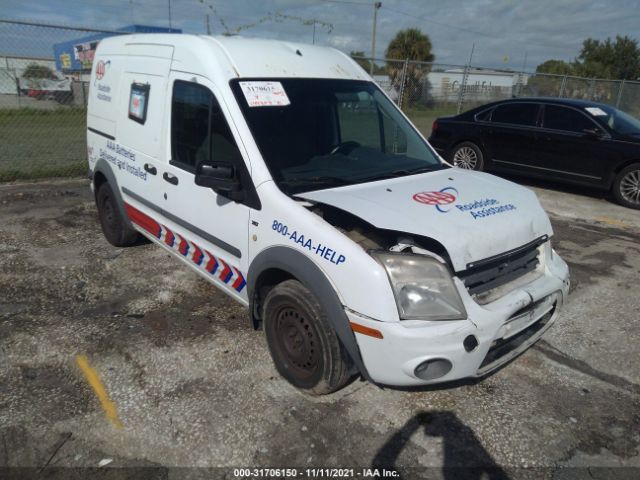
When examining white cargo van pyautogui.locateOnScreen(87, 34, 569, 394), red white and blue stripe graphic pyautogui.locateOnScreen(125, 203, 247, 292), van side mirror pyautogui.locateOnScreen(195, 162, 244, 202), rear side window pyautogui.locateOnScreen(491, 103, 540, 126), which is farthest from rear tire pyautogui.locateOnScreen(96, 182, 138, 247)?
rear side window pyautogui.locateOnScreen(491, 103, 540, 126)

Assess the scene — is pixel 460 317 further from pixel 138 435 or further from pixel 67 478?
pixel 67 478

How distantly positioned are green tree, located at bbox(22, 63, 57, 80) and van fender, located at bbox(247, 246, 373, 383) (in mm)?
9263

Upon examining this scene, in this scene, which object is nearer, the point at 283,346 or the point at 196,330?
the point at 283,346

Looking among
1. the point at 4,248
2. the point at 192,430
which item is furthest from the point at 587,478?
the point at 4,248

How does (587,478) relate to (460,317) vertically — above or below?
below

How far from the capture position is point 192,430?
2.66 metres

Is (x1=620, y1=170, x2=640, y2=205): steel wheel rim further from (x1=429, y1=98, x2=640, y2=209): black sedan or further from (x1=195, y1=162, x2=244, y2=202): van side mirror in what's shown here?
(x1=195, y1=162, x2=244, y2=202): van side mirror

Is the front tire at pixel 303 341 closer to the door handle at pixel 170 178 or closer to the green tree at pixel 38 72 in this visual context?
the door handle at pixel 170 178

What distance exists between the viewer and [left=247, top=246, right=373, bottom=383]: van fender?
98.3 inches

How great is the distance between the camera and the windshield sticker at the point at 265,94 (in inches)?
123

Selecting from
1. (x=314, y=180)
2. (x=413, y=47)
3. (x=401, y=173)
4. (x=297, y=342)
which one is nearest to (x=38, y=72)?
(x=314, y=180)

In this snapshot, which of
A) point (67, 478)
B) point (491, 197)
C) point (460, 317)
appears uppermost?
point (491, 197)

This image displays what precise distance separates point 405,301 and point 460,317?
0.31m

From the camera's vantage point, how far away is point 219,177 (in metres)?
2.86
